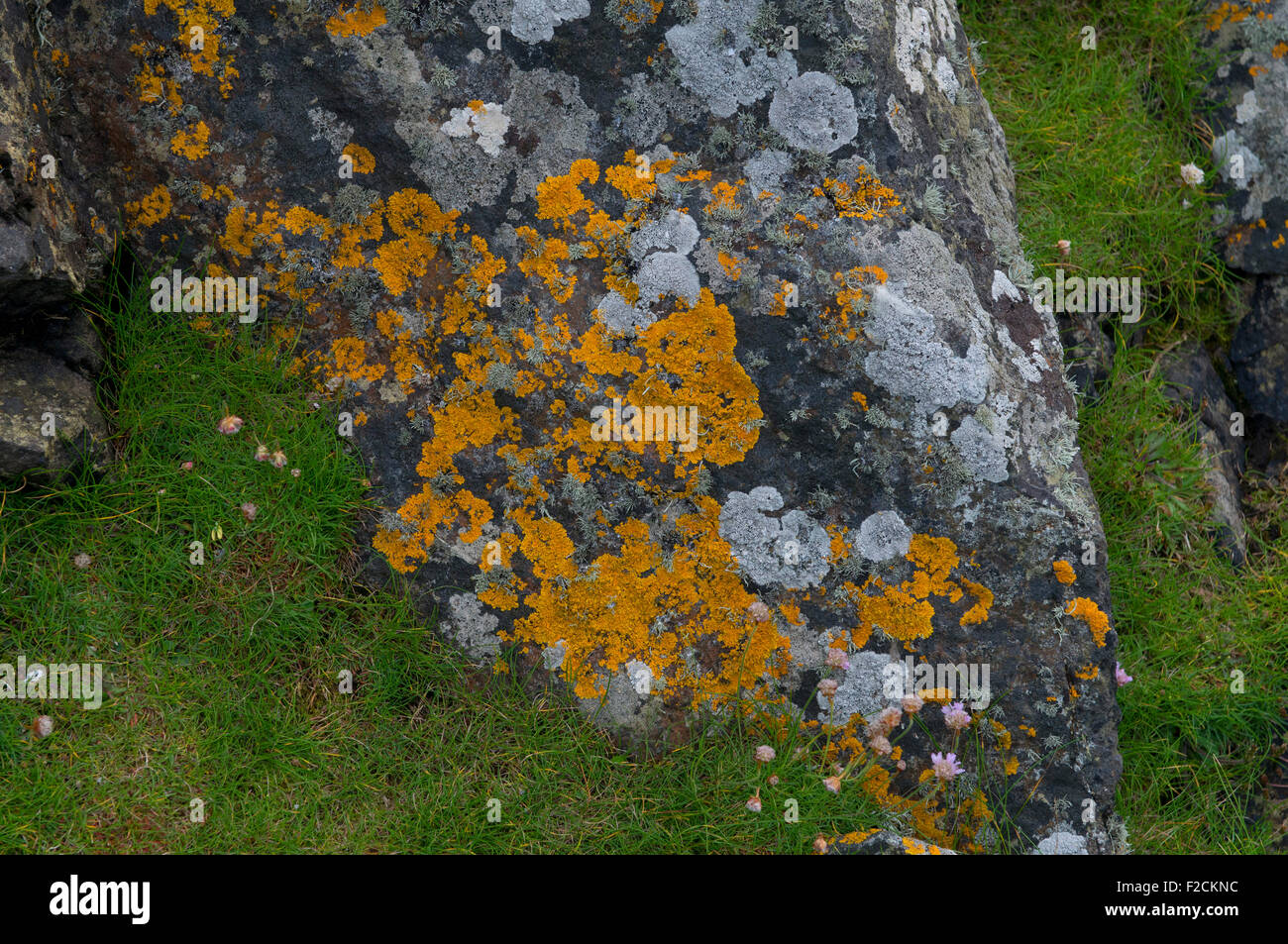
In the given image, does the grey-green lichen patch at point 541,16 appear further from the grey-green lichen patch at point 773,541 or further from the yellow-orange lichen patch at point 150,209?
the grey-green lichen patch at point 773,541

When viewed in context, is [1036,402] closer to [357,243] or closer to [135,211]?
[357,243]

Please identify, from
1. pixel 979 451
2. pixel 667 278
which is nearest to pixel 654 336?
pixel 667 278

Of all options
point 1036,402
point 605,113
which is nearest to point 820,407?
point 1036,402

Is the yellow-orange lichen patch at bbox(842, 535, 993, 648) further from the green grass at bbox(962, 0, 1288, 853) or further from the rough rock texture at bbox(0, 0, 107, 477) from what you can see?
the rough rock texture at bbox(0, 0, 107, 477)

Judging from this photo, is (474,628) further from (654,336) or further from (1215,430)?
(1215,430)

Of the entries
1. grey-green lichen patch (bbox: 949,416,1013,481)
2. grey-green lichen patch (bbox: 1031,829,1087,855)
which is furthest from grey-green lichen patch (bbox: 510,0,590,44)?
grey-green lichen patch (bbox: 1031,829,1087,855)
